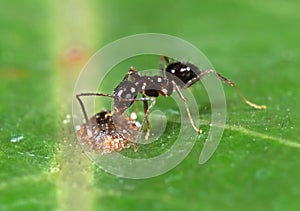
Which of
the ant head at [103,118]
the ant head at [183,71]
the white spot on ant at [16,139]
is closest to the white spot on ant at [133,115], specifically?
the ant head at [103,118]

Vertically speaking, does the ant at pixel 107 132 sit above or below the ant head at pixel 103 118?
below

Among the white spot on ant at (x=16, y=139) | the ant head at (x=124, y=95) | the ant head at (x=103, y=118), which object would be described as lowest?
the ant head at (x=103, y=118)

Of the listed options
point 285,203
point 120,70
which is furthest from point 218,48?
point 285,203

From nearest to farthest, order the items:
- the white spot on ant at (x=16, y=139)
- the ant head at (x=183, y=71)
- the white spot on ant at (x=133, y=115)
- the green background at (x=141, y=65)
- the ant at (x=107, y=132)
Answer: the green background at (x=141, y=65) → the ant at (x=107, y=132) → the white spot on ant at (x=16, y=139) → the white spot on ant at (x=133, y=115) → the ant head at (x=183, y=71)

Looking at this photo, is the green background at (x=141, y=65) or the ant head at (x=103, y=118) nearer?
the green background at (x=141, y=65)

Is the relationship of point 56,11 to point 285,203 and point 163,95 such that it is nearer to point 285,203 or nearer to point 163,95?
point 163,95

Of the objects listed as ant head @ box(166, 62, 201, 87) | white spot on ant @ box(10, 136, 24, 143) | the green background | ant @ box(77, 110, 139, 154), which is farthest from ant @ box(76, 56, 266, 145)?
white spot on ant @ box(10, 136, 24, 143)

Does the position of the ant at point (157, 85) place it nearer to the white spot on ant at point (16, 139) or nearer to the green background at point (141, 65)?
the green background at point (141, 65)

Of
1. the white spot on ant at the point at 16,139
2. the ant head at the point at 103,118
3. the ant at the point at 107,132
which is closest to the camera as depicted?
the ant at the point at 107,132
